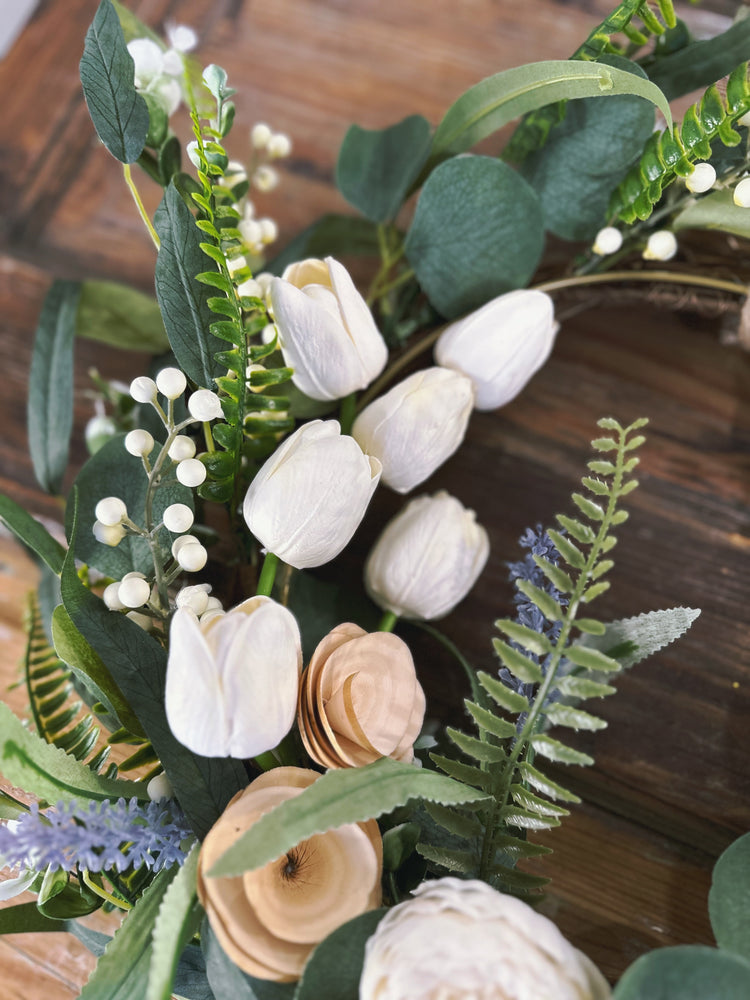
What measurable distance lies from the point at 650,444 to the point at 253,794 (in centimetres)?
31

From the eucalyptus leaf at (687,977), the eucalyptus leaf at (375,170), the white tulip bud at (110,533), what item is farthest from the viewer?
the eucalyptus leaf at (375,170)

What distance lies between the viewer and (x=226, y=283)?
309 millimetres

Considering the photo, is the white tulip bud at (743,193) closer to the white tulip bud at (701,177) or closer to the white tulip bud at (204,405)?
the white tulip bud at (701,177)

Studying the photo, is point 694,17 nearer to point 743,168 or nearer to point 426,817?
point 743,168

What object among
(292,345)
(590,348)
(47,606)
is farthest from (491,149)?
(47,606)

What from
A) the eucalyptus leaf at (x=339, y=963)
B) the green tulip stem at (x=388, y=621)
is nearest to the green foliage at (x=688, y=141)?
the green tulip stem at (x=388, y=621)

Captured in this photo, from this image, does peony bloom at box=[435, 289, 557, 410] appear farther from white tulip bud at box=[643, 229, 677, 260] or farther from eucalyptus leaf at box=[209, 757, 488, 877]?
eucalyptus leaf at box=[209, 757, 488, 877]

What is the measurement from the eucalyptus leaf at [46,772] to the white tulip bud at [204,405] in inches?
4.9

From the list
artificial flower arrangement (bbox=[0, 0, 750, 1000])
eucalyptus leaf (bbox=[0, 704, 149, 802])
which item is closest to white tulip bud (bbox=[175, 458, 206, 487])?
artificial flower arrangement (bbox=[0, 0, 750, 1000])

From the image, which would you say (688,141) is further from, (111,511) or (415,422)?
(111,511)

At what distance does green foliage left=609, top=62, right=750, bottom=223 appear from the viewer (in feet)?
1.10

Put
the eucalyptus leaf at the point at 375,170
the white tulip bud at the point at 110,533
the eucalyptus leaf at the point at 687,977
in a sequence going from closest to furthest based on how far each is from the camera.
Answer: the eucalyptus leaf at the point at 687,977, the white tulip bud at the point at 110,533, the eucalyptus leaf at the point at 375,170

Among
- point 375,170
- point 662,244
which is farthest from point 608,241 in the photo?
point 375,170

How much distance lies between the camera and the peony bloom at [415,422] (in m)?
0.36
